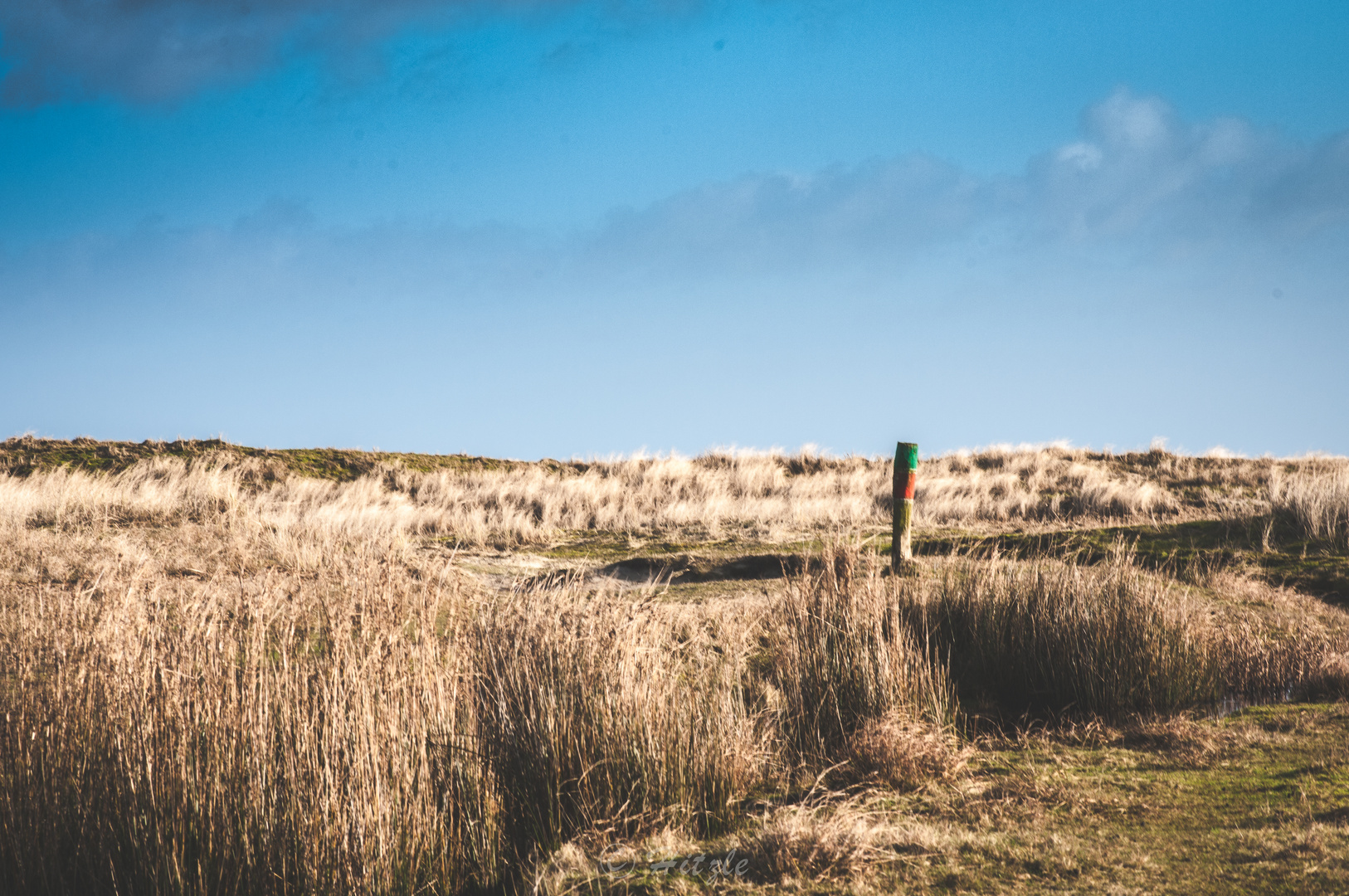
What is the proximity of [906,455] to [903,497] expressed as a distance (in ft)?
1.49

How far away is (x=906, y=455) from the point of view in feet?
30.0

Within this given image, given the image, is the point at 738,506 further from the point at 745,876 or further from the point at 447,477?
the point at 745,876

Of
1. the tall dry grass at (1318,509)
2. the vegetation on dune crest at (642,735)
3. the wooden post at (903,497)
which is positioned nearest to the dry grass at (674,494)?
the tall dry grass at (1318,509)

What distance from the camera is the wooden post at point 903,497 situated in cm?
895

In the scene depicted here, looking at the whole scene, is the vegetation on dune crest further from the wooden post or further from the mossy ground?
the wooden post

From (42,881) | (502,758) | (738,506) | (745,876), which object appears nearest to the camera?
(745,876)

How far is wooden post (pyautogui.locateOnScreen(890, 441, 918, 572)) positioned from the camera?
8953 millimetres

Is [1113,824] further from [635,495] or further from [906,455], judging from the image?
[635,495]

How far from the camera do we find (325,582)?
4.73m

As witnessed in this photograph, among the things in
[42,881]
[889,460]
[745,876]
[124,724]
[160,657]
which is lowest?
[42,881]

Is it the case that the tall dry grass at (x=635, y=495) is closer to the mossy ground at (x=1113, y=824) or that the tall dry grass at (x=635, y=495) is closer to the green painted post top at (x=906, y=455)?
the green painted post top at (x=906, y=455)

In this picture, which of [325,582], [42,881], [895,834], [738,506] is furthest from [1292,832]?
[738,506]

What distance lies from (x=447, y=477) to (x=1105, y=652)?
18231 mm

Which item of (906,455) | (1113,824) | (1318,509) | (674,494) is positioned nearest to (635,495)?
(674,494)
